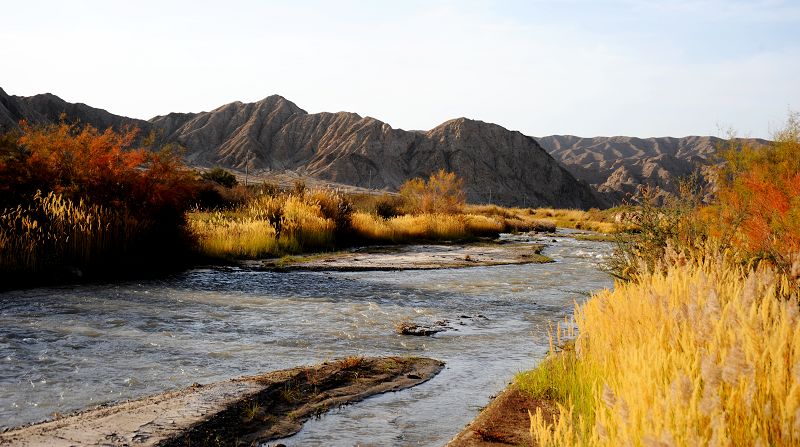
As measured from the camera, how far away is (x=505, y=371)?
6.63 meters

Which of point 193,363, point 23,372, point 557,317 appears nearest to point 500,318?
point 557,317

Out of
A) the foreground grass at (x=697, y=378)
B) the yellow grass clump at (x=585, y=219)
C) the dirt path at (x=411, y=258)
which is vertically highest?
the foreground grass at (x=697, y=378)

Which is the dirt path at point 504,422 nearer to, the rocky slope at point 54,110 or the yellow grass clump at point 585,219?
the yellow grass clump at point 585,219

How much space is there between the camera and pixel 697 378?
2.61 metres

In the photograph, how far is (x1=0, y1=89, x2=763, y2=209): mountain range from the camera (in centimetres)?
11644

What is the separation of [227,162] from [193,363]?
116 meters

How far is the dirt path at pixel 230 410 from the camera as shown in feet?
14.2

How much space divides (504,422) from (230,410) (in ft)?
6.19

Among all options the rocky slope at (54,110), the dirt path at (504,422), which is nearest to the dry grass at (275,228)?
the dirt path at (504,422)

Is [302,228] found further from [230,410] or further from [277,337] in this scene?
[230,410]

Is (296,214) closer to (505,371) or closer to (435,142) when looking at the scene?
(505,371)

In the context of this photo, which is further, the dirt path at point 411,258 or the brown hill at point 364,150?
the brown hill at point 364,150

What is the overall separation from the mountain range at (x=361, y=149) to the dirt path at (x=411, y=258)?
3612 inches

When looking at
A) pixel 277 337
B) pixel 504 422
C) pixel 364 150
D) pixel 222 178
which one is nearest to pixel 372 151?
pixel 364 150
